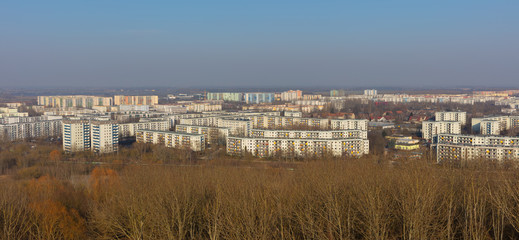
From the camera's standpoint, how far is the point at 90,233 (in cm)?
495

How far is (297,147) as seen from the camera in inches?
428

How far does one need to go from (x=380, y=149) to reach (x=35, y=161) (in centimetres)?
790

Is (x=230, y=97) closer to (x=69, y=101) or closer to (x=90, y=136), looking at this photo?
(x=69, y=101)

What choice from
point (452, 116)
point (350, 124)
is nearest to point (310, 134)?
point (350, 124)

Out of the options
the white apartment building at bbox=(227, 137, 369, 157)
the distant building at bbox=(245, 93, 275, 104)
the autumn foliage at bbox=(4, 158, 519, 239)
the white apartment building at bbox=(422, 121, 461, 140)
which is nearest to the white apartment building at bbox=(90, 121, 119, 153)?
the white apartment building at bbox=(227, 137, 369, 157)

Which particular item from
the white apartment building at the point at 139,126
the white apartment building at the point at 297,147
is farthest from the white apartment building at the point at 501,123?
the white apartment building at the point at 139,126

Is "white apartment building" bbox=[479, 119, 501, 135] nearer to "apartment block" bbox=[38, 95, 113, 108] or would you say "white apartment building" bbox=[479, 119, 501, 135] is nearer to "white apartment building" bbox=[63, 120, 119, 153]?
"white apartment building" bbox=[63, 120, 119, 153]

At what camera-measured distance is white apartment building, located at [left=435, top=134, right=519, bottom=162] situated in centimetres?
917

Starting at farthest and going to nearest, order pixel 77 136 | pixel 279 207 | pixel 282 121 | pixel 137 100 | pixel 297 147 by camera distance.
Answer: pixel 137 100, pixel 282 121, pixel 77 136, pixel 297 147, pixel 279 207

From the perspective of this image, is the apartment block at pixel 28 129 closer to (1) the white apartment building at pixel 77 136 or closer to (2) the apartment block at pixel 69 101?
(1) the white apartment building at pixel 77 136

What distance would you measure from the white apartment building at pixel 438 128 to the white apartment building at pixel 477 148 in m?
3.28

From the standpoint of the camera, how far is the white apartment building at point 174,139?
11.8 m

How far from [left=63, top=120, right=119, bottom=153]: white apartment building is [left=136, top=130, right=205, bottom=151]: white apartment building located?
4.48 ft

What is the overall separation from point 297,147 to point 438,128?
5.36m
